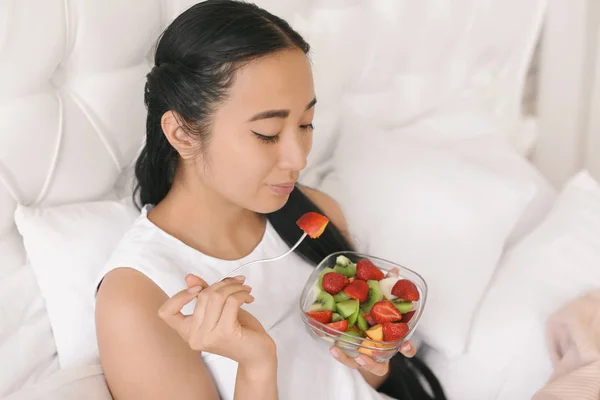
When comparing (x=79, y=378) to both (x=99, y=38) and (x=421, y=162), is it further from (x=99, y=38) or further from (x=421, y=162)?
(x=421, y=162)

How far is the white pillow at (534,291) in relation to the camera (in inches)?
49.7

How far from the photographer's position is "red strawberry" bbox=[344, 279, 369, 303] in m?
1.04

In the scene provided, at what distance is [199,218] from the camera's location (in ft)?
3.81

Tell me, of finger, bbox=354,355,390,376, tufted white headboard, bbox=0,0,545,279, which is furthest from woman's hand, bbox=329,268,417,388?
tufted white headboard, bbox=0,0,545,279

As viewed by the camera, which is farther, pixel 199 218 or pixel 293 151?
pixel 199 218

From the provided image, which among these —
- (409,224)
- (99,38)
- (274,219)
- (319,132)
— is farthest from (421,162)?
(99,38)

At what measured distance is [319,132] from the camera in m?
1.58

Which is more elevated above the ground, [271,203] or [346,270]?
[271,203]

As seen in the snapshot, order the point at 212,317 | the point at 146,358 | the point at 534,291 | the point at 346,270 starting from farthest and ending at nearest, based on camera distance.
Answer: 1. the point at 534,291
2. the point at 346,270
3. the point at 146,358
4. the point at 212,317

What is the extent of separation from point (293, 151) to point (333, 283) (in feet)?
0.83

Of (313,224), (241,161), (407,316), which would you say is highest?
(241,161)

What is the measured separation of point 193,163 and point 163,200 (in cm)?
13

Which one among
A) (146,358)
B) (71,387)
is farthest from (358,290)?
(71,387)

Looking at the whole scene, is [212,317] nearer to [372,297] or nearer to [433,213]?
[372,297]
